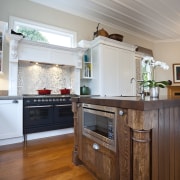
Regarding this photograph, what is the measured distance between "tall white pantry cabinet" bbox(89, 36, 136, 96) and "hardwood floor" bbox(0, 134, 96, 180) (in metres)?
1.78

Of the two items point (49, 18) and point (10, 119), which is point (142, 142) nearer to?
point (10, 119)

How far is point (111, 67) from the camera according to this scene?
4.00 metres

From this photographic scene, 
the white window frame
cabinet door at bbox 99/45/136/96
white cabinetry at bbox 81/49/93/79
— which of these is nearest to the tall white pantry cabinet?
cabinet door at bbox 99/45/136/96

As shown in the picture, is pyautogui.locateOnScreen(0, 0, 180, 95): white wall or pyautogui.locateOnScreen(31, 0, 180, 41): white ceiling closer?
pyautogui.locateOnScreen(0, 0, 180, 95): white wall

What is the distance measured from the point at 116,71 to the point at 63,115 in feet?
6.41

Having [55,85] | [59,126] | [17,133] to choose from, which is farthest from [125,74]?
[17,133]

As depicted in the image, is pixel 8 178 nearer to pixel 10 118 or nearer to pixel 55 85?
pixel 10 118

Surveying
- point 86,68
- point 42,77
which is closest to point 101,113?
point 42,77

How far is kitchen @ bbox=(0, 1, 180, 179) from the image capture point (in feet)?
10.1

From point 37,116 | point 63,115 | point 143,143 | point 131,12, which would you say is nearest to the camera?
point 143,143

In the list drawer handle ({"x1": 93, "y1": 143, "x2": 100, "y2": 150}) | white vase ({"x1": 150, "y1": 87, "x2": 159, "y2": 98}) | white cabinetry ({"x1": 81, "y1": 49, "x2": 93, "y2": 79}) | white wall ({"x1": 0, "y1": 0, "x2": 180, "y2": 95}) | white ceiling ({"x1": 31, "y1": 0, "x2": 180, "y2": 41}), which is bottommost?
drawer handle ({"x1": 93, "y1": 143, "x2": 100, "y2": 150})

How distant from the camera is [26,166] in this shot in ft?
6.04

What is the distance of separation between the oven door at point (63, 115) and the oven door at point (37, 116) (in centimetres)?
11

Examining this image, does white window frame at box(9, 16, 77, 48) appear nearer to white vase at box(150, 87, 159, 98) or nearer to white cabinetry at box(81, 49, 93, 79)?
white cabinetry at box(81, 49, 93, 79)
